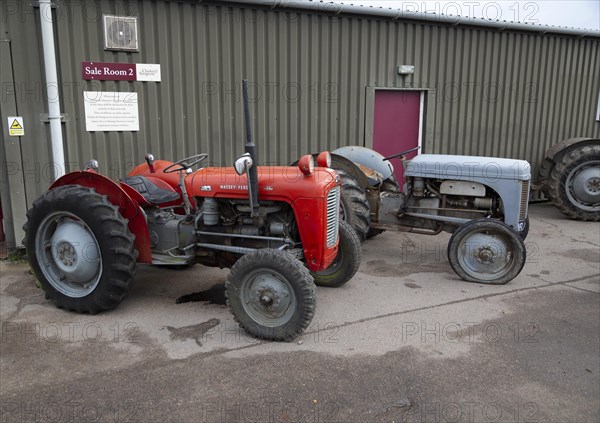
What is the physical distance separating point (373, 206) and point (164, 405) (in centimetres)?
367

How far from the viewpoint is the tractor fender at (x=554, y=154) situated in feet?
26.8

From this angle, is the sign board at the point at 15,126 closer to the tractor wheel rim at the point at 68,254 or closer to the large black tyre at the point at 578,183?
the tractor wheel rim at the point at 68,254

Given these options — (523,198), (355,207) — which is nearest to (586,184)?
(523,198)

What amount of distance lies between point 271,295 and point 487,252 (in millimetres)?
2480

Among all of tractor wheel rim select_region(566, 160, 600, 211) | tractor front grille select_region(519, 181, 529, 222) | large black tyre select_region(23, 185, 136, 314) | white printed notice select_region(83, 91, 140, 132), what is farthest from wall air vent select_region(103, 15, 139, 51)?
tractor wheel rim select_region(566, 160, 600, 211)

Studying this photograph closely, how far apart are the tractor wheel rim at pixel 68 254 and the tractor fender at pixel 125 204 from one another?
1.01 ft

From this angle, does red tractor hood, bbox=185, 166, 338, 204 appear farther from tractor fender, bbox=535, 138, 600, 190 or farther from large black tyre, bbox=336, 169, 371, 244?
tractor fender, bbox=535, 138, 600, 190

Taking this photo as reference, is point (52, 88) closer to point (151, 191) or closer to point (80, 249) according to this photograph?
point (151, 191)

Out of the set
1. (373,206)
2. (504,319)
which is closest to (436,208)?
(373,206)

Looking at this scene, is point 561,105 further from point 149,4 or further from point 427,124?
point 149,4

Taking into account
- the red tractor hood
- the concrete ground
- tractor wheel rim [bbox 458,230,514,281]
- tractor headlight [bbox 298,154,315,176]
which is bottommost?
the concrete ground

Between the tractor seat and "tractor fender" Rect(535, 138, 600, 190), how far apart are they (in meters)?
6.07

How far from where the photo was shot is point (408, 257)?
6.13m

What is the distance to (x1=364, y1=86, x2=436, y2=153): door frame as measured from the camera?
25.8 ft
